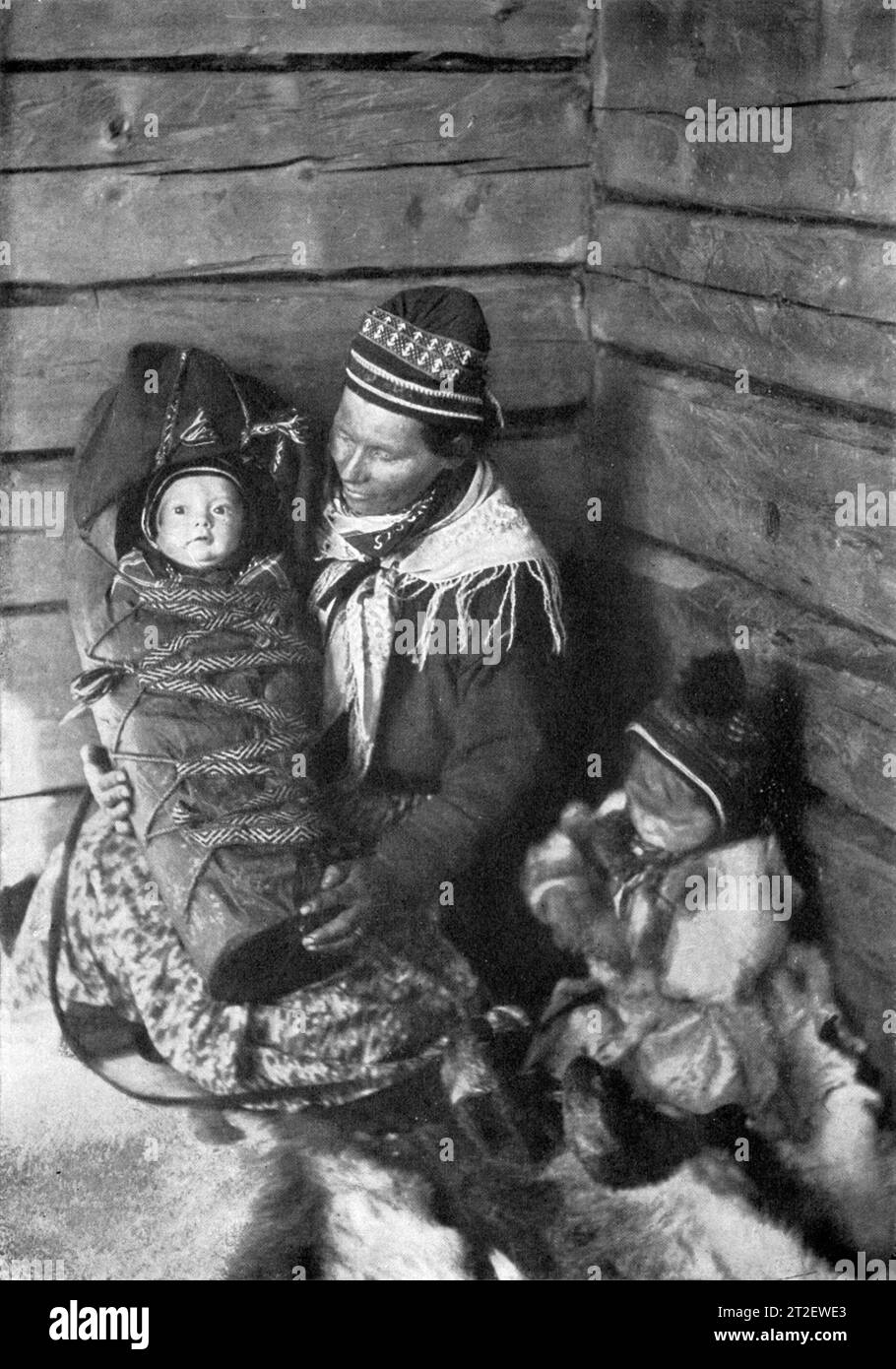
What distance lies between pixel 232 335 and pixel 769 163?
2.03 feet

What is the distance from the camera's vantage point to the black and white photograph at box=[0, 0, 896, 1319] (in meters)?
1.85

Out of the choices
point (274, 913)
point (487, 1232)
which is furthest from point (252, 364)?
point (487, 1232)

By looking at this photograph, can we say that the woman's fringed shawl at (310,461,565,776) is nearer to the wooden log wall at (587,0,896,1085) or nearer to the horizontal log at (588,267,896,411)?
the wooden log wall at (587,0,896,1085)

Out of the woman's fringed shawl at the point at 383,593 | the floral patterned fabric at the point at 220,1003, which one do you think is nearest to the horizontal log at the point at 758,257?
the woman's fringed shawl at the point at 383,593

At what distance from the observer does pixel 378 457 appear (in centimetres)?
187

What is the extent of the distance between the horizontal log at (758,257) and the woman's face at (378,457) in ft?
1.24

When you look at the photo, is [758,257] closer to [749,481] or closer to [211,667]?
[749,481]

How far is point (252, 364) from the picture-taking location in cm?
196

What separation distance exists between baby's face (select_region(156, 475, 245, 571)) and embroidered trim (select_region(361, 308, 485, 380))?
231 mm

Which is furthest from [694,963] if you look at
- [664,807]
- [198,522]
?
[198,522]

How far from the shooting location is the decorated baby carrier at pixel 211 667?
1.83 m

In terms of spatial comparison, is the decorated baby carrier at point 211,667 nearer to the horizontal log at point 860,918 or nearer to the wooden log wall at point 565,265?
the wooden log wall at point 565,265

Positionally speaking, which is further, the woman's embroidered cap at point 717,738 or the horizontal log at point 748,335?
the woman's embroidered cap at point 717,738

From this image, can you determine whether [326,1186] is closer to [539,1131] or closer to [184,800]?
[539,1131]
